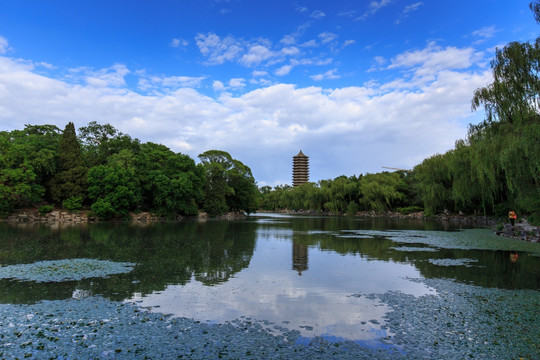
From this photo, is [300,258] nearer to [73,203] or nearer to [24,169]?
[73,203]

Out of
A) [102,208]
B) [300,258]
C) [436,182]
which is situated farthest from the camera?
[436,182]

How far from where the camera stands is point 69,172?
42844 mm

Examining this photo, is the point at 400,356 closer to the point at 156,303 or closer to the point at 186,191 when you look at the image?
the point at 156,303

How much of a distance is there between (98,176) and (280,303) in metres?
41.6

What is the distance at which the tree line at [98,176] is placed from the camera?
39.3 metres

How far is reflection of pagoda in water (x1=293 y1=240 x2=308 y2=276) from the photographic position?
12453 mm

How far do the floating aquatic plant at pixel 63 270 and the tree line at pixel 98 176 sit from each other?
30657 mm

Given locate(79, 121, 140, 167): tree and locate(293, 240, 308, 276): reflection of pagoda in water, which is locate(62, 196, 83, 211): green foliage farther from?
locate(293, 240, 308, 276): reflection of pagoda in water

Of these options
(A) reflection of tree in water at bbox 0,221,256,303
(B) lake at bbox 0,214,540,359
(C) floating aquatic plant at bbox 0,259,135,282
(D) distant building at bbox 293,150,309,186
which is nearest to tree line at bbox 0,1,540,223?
(B) lake at bbox 0,214,540,359

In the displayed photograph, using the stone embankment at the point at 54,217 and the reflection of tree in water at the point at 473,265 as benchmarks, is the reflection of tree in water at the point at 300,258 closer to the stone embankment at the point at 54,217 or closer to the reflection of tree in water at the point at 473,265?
the reflection of tree in water at the point at 473,265

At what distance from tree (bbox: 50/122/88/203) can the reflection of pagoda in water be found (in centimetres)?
3535

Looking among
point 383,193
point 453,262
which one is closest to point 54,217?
point 453,262

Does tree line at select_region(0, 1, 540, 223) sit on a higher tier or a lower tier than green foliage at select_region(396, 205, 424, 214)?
higher

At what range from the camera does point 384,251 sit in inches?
666
